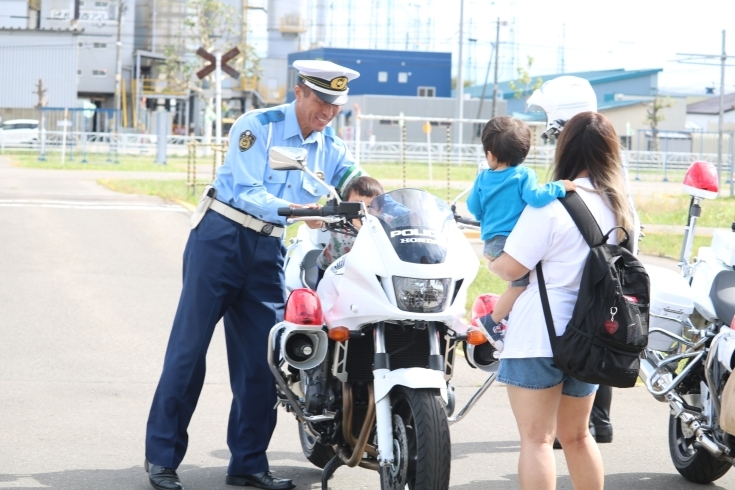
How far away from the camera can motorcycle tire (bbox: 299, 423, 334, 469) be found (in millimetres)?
4941

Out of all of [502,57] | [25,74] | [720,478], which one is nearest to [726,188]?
[720,478]

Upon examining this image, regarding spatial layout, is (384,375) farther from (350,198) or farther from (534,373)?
(350,198)

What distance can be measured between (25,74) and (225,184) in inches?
2446

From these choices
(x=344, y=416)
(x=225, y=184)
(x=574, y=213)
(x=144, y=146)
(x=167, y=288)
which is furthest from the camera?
(x=144, y=146)

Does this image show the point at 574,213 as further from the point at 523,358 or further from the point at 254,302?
the point at 254,302

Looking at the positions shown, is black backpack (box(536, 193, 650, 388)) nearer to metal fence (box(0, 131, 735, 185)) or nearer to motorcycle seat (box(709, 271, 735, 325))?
motorcycle seat (box(709, 271, 735, 325))

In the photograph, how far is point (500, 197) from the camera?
213 inches

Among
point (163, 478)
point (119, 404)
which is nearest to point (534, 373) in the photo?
point (163, 478)

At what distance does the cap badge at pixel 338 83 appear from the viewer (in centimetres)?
472

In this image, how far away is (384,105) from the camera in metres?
62.1

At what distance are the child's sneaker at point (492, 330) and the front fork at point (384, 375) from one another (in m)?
0.24

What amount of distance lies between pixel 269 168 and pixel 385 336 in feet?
3.60

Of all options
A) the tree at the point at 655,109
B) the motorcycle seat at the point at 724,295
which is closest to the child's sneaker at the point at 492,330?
the motorcycle seat at the point at 724,295

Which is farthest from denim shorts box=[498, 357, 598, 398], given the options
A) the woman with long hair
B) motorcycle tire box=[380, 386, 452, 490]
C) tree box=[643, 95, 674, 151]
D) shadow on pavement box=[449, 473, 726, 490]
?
tree box=[643, 95, 674, 151]
